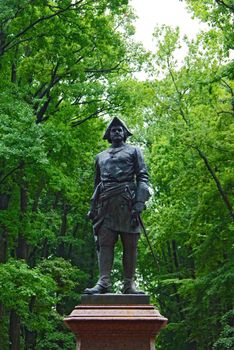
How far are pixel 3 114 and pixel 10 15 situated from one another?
232 centimetres

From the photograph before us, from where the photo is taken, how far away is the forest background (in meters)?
15.8

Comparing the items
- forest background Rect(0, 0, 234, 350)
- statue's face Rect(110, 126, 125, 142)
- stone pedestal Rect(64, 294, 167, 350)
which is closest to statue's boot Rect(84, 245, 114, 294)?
stone pedestal Rect(64, 294, 167, 350)

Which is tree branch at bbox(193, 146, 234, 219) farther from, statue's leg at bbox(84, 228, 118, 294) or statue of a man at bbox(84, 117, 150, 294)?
statue's leg at bbox(84, 228, 118, 294)

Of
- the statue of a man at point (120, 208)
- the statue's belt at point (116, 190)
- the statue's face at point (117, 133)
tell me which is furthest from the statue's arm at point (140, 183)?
the statue's face at point (117, 133)

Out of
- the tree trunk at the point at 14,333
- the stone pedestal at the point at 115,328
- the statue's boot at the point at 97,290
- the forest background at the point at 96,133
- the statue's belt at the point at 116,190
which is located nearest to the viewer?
the stone pedestal at the point at 115,328

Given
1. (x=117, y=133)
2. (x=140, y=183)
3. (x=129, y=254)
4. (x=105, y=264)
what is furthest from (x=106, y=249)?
(x=117, y=133)

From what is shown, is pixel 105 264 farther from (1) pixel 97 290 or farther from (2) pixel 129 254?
(1) pixel 97 290

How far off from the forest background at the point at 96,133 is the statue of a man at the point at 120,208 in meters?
5.84

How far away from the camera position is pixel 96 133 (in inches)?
813

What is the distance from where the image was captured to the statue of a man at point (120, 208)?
27.5 feet

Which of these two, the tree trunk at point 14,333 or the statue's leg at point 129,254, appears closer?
the statue's leg at point 129,254

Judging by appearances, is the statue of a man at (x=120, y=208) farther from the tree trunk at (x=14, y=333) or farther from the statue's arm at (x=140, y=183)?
the tree trunk at (x=14, y=333)

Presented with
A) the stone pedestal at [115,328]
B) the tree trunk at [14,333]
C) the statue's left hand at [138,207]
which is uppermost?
the statue's left hand at [138,207]

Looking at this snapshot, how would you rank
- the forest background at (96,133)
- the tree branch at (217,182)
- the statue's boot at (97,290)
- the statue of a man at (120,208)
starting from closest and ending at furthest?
the statue's boot at (97,290)
the statue of a man at (120,208)
the forest background at (96,133)
the tree branch at (217,182)
